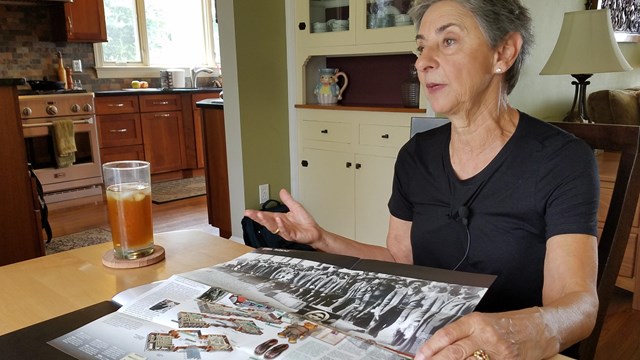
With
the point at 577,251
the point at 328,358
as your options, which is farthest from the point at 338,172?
the point at 328,358

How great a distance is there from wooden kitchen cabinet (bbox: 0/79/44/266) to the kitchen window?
3098 mm

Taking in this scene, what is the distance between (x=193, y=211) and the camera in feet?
13.5

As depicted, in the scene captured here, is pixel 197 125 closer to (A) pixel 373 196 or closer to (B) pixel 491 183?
(A) pixel 373 196

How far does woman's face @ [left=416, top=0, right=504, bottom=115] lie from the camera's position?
95 centimetres

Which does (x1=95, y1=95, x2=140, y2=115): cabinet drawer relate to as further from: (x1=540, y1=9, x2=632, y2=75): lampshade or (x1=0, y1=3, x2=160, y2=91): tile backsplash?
(x1=540, y1=9, x2=632, y2=75): lampshade

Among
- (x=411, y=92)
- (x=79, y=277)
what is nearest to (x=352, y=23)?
(x=411, y=92)

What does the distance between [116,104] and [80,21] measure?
2.66 feet

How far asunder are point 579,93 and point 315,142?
144cm

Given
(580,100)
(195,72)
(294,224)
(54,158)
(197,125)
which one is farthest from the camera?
(195,72)

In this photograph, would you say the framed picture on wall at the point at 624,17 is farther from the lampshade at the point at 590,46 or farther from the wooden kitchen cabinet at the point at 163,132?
the wooden kitchen cabinet at the point at 163,132

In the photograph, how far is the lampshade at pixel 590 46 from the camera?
2.22 meters

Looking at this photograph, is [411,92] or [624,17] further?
[624,17]

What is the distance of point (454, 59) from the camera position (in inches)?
37.7

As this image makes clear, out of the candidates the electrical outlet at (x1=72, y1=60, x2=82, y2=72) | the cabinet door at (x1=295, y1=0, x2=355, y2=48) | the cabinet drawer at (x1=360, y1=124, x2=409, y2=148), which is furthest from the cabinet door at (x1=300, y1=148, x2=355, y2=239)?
the electrical outlet at (x1=72, y1=60, x2=82, y2=72)
